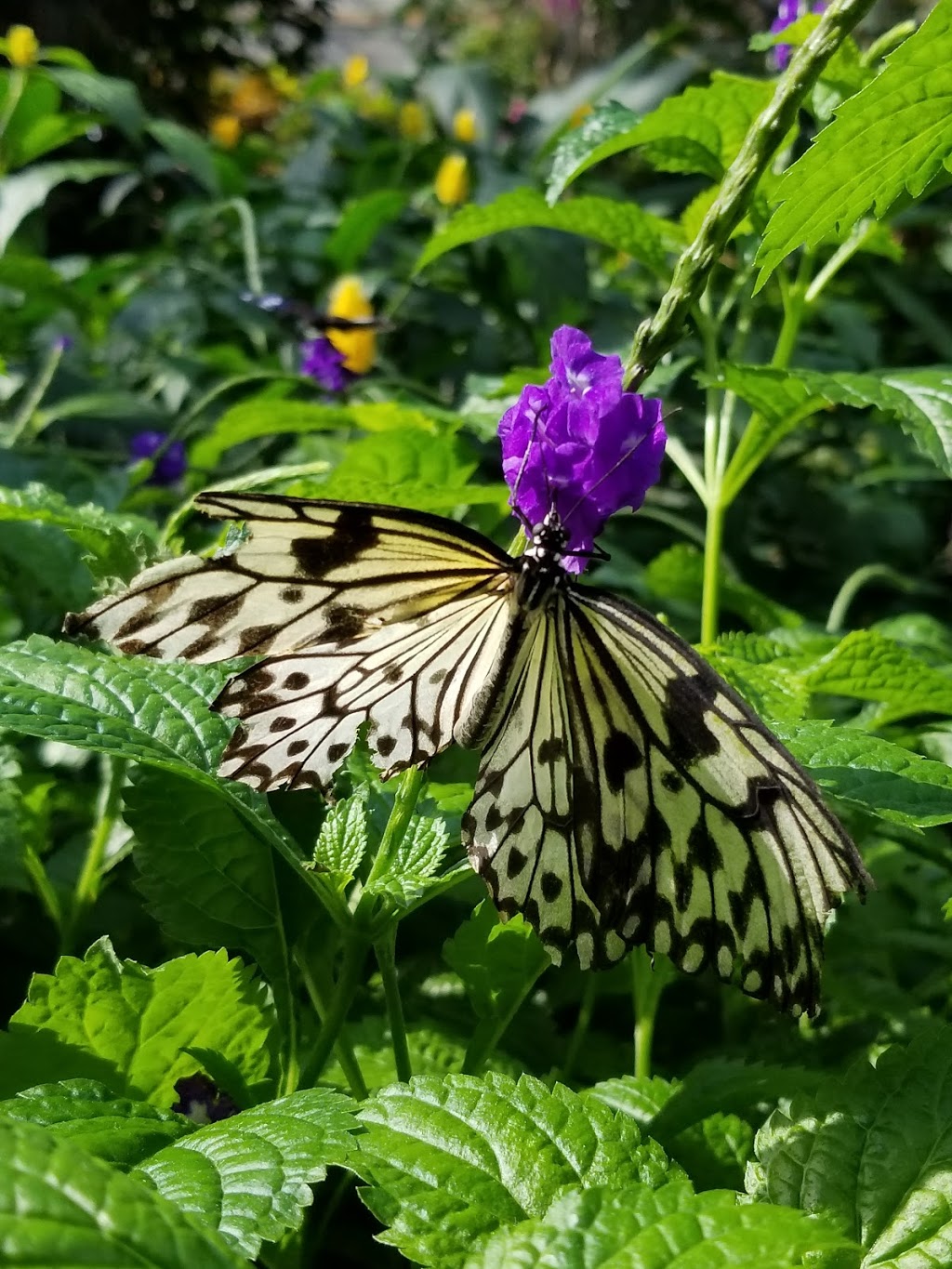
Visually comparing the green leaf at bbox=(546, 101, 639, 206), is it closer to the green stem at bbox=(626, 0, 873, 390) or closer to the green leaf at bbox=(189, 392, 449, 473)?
the green leaf at bbox=(189, 392, 449, 473)

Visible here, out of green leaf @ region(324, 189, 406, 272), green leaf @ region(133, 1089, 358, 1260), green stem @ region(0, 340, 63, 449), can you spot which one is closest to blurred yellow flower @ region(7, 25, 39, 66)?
green stem @ region(0, 340, 63, 449)

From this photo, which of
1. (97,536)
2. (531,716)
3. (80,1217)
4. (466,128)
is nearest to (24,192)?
(466,128)

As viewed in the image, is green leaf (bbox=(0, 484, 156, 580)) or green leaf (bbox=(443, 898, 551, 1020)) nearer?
green leaf (bbox=(443, 898, 551, 1020))

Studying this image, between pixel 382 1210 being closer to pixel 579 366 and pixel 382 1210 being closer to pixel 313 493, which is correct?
pixel 579 366

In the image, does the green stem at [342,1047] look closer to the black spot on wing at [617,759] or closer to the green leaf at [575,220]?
the black spot on wing at [617,759]

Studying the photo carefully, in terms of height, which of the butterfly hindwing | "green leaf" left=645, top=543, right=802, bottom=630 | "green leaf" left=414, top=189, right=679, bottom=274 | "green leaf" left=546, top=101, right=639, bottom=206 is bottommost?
the butterfly hindwing

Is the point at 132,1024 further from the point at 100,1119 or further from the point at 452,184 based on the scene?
the point at 452,184
